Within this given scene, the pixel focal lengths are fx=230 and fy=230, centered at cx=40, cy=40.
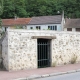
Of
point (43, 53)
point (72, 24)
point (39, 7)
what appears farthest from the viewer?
point (39, 7)

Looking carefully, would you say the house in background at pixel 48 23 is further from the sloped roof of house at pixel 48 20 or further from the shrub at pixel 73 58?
the shrub at pixel 73 58

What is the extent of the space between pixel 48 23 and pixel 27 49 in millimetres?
47990

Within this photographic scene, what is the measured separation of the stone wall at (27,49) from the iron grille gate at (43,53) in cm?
38

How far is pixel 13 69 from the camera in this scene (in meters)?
15.1

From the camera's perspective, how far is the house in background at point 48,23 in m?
62.0

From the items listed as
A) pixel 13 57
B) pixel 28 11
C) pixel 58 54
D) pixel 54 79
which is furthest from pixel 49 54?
pixel 28 11

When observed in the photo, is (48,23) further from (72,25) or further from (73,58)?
(73,58)

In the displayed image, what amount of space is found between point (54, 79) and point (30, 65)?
12.4 ft

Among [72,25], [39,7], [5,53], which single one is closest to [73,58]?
[5,53]

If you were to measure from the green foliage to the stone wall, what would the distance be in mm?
63057

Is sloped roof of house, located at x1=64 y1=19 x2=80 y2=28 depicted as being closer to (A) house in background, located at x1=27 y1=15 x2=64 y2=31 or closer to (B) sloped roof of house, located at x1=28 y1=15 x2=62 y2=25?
(B) sloped roof of house, located at x1=28 y1=15 x2=62 y2=25

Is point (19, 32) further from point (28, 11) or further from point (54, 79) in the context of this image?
point (28, 11)

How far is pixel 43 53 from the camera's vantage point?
56.4 ft

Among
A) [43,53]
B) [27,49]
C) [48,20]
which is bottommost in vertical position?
[43,53]
